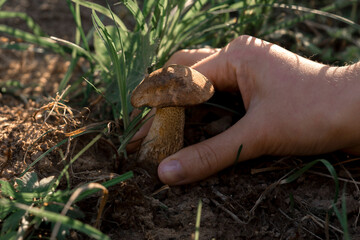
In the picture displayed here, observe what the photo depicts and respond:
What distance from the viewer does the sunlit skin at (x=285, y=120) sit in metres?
1.61

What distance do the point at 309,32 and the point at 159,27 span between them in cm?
179

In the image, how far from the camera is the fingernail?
157 cm

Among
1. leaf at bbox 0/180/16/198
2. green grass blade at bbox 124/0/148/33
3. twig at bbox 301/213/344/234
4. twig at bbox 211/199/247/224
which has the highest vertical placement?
green grass blade at bbox 124/0/148/33

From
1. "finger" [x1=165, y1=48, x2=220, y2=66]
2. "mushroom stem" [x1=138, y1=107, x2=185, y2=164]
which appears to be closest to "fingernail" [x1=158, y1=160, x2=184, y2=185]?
"mushroom stem" [x1=138, y1=107, x2=185, y2=164]

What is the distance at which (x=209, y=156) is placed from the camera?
160 cm

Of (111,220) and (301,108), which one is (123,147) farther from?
(301,108)

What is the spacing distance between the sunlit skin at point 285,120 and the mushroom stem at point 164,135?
0.25 ft

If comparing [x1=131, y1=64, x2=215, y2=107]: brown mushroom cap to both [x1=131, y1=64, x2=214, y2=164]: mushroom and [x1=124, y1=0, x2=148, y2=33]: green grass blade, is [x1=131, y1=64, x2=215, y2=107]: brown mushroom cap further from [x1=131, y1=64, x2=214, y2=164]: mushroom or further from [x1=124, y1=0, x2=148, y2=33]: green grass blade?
[x1=124, y1=0, x2=148, y2=33]: green grass blade

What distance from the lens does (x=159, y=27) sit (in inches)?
73.5

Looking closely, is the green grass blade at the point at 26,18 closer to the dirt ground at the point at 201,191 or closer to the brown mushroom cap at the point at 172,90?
the dirt ground at the point at 201,191

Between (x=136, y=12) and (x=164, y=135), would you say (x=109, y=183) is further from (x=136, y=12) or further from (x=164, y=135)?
(x=136, y=12)

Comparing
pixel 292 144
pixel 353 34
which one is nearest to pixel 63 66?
pixel 292 144

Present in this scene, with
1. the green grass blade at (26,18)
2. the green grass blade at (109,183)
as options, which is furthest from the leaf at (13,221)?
the green grass blade at (26,18)

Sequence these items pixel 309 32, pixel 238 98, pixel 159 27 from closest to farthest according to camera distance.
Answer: pixel 159 27, pixel 238 98, pixel 309 32
